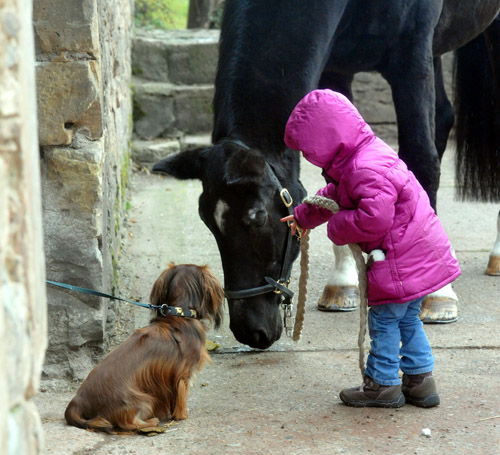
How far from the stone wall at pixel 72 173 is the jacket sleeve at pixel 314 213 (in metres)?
0.84

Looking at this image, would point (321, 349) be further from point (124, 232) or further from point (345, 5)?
point (124, 232)

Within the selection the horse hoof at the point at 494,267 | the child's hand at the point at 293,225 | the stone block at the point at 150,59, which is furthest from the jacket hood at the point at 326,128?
the stone block at the point at 150,59

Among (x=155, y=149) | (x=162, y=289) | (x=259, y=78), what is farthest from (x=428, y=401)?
(x=155, y=149)

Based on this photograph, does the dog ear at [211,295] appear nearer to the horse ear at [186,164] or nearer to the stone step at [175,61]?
the horse ear at [186,164]

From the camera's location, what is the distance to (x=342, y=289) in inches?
172

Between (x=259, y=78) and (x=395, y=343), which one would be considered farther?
(x=259, y=78)

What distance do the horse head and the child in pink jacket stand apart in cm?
35

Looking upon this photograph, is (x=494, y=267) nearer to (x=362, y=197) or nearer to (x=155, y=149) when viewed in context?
(x=362, y=197)

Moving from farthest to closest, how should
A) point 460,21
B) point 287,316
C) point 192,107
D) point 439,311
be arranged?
1. point 192,107
2. point 460,21
3. point 439,311
4. point 287,316

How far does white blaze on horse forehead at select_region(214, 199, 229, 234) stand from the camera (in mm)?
3248

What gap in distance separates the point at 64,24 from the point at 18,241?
191 centimetres

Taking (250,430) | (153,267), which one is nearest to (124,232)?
(153,267)

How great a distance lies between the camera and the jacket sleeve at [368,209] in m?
2.77

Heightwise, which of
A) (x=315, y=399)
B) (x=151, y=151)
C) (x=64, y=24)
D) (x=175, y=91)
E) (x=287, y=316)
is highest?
(x=64, y=24)
